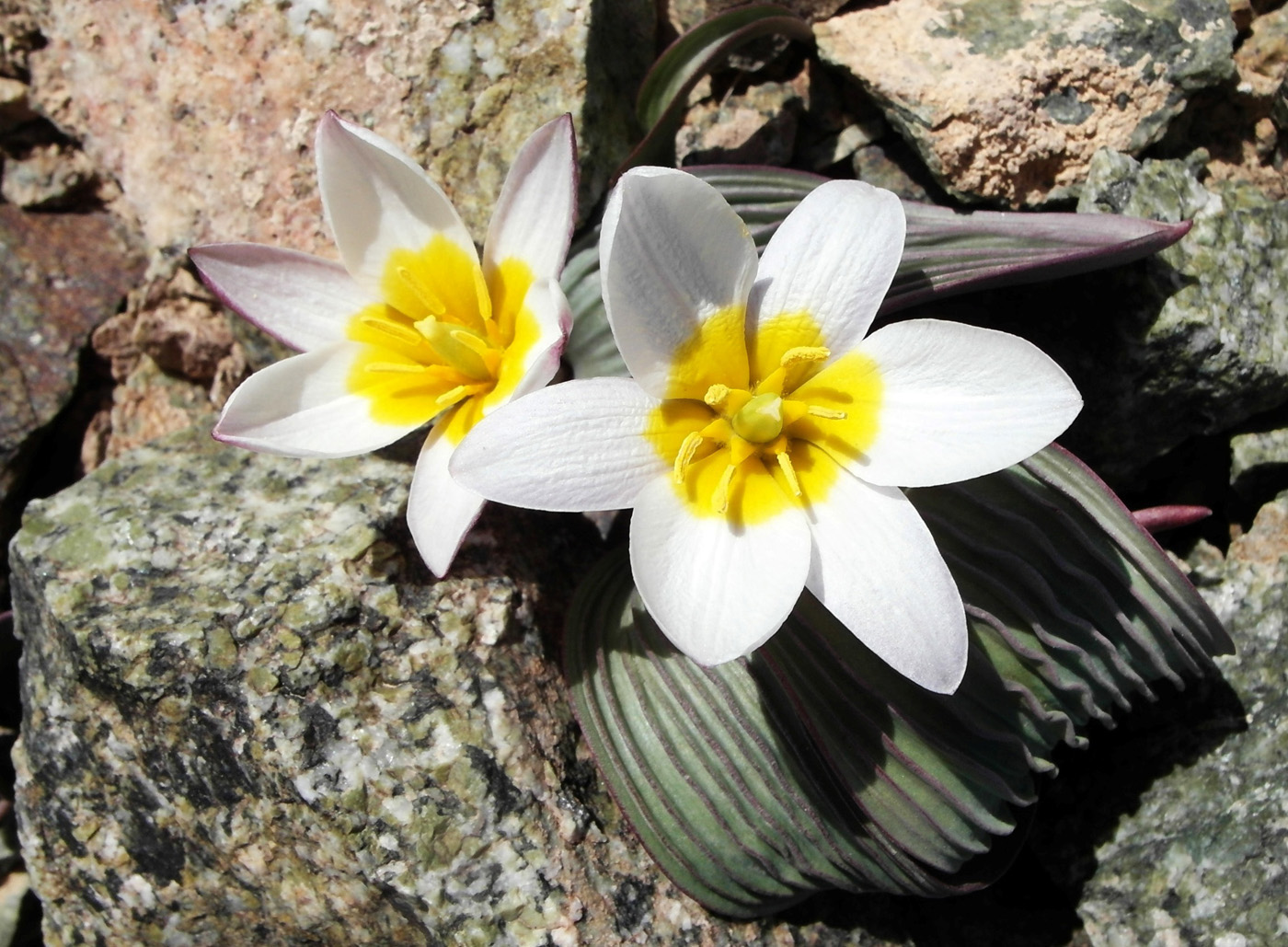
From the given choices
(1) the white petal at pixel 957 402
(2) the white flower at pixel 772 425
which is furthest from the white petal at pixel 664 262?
(1) the white petal at pixel 957 402

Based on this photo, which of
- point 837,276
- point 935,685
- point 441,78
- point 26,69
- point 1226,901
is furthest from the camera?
point 26,69

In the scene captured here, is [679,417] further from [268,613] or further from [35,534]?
[35,534]

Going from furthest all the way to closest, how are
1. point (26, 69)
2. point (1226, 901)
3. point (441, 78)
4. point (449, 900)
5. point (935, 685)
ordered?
point (26, 69)
point (441, 78)
point (1226, 901)
point (449, 900)
point (935, 685)

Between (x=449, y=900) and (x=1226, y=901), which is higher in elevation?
(x=449, y=900)

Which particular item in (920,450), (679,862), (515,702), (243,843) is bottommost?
(679,862)

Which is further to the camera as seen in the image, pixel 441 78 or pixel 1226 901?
pixel 441 78

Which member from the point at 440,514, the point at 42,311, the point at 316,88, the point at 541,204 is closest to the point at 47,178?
the point at 42,311

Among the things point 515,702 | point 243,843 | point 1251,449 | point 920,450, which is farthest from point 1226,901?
point 243,843
